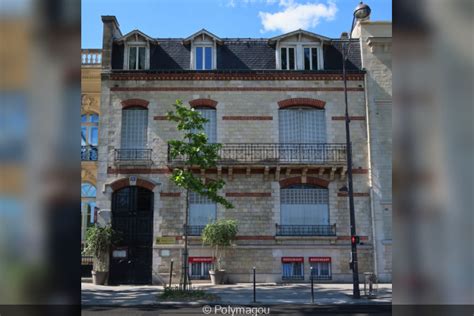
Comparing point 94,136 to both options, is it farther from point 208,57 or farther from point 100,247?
point 208,57

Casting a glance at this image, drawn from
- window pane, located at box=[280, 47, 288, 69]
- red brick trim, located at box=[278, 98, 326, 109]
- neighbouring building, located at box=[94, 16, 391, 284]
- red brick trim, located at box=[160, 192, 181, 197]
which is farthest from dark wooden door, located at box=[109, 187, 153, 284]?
window pane, located at box=[280, 47, 288, 69]

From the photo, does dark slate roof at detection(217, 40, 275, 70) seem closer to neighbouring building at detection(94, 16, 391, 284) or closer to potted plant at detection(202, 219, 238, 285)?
neighbouring building at detection(94, 16, 391, 284)

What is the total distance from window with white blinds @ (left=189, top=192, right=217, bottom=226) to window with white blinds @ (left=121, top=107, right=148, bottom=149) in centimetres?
265

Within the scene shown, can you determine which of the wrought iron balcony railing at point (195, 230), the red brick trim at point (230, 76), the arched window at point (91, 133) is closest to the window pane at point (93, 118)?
the arched window at point (91, 133)

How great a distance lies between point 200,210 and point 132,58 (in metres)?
6.10

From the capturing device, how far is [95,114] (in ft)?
51.8

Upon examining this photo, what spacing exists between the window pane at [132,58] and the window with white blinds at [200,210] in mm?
5168

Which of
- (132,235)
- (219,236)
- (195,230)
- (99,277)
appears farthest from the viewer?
(132,235)

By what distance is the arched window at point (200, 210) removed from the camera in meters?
14.1

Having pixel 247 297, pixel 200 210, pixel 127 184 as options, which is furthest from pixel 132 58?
pixel 247 297

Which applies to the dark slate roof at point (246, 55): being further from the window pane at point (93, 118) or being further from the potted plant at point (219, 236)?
the potted plant at point (219, 236)

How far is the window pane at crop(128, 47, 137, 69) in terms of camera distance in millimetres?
15117

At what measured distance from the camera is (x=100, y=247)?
13.4 m

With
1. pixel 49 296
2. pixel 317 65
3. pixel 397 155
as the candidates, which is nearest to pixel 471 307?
pixel 397 155
